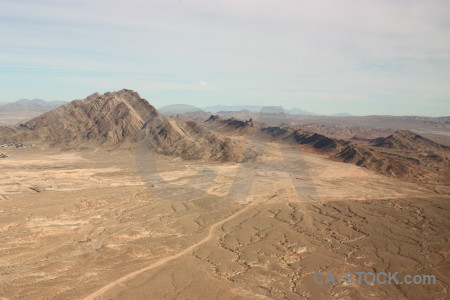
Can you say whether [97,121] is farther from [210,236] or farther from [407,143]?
[407,143]

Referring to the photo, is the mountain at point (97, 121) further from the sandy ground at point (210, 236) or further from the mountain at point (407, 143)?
the mountain at point (407, 143)

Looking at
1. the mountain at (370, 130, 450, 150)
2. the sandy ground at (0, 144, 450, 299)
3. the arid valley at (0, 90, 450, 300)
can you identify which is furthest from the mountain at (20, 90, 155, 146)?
the mountain at (370, 130, 450, 150)

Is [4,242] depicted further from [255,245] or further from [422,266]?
[422,266]

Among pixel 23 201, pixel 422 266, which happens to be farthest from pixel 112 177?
pixel 422 266

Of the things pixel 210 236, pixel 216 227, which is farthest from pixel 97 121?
pixel 210 236

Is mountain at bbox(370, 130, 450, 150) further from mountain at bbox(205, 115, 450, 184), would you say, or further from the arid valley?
the arid valley
